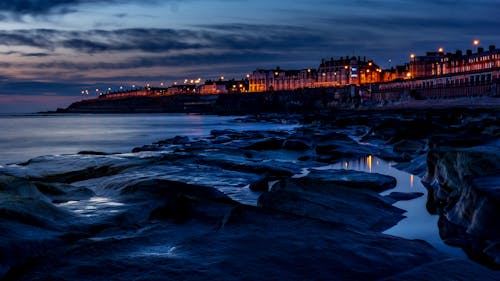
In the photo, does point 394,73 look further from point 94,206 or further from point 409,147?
point 94,206

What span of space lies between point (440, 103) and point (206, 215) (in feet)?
223

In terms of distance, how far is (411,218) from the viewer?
19.1ft

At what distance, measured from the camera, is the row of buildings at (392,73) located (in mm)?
95062

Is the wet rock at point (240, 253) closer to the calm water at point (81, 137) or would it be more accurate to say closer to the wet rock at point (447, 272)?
the wet rock at point (447, 272)

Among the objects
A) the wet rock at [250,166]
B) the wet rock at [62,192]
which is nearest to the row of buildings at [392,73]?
the wet rock at [250,166]

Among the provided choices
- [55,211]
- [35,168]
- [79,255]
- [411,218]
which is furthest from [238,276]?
[35,168]

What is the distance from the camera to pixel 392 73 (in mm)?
156875

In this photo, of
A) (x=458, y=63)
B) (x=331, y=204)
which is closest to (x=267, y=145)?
(x=331, y=204)

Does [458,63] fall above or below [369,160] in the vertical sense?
above

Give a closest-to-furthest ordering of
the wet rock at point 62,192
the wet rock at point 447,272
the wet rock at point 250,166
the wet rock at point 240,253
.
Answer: the wet rock at point 447,272, the wet rock at point 240,253, the wet rock at point 62,192, the wet rock at point 250,166

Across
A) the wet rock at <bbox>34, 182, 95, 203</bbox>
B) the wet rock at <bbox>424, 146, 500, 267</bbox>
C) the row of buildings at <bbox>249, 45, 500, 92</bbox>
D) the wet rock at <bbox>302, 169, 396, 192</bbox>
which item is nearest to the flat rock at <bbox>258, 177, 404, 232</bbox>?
the wet rock at <bbox>424, 146, 500, 267</bbox>

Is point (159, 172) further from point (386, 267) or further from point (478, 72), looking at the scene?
point (478, 72)

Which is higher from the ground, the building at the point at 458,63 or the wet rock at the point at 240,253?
the building at the point at 458,63

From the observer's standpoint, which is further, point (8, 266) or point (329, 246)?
point (329, 246)
